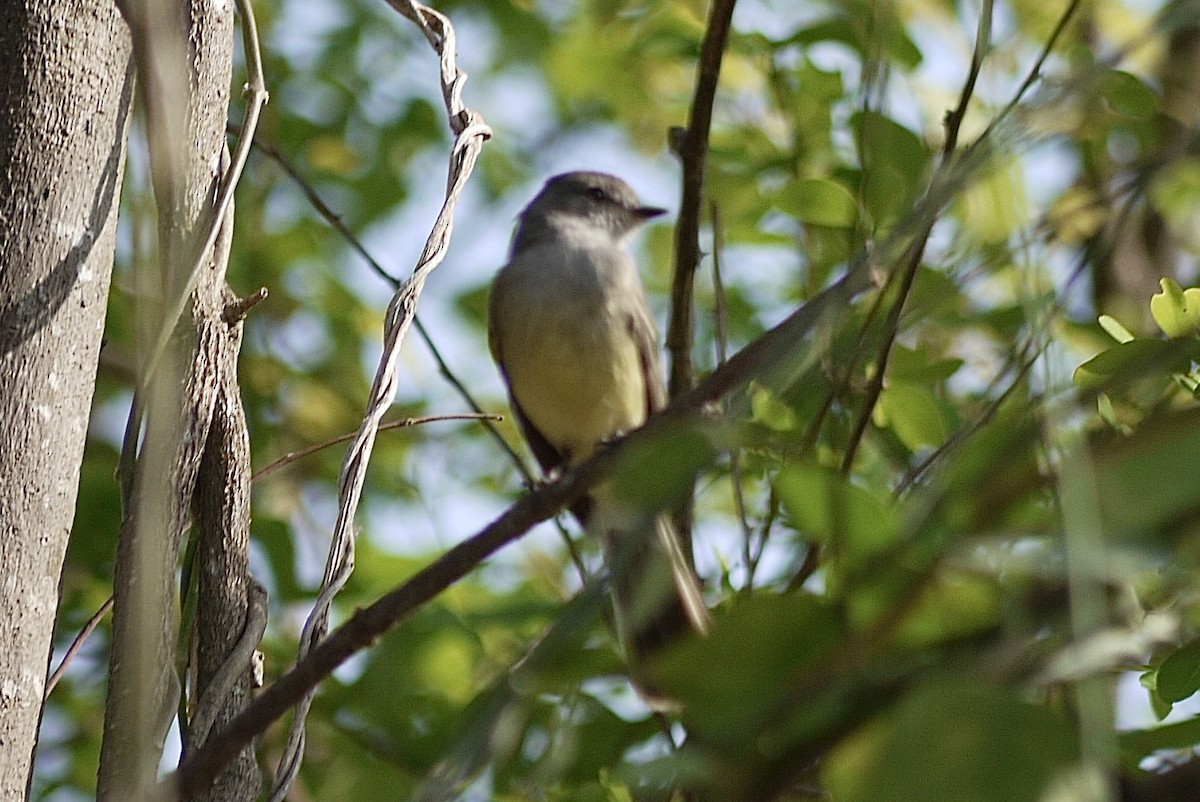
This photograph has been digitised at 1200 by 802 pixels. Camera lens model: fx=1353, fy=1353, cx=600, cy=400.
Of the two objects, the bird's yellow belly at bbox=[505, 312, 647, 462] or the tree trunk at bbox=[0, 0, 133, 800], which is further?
the bird's yellow belly at bbox=[505, 312, 647, 462]

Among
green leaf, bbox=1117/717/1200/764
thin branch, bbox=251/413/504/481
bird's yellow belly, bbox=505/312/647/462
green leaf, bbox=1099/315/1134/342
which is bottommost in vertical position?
green leaf, bbox=1117/717/1200/764

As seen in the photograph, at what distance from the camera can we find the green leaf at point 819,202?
273cm

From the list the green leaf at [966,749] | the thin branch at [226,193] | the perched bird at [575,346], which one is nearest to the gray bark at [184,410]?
the thin branch at [226,193]

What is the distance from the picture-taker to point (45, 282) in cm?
161

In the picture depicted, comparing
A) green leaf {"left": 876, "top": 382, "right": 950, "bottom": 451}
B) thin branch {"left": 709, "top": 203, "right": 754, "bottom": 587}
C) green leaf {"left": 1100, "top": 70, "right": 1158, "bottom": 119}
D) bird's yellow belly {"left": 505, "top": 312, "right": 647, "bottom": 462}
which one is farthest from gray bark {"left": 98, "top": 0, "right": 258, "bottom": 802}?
bird's yellow belly {"left": 505, "top": 312, "right": 647, "bottom": 462}

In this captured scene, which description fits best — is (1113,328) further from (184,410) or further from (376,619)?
(184,410)

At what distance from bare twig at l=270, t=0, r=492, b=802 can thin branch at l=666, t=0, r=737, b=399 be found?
2.71ft

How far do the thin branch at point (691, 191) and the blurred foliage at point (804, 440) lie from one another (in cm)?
24

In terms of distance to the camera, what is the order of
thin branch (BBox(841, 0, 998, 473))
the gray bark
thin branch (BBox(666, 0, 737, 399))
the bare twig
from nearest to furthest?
the gray bark
the bare twig
thin branch (BBox(841, 0, 998, 473))
thin branch (BBox(666, 0, 737, 399))

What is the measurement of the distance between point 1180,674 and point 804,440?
33.8 inches

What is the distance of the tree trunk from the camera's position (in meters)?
1.52

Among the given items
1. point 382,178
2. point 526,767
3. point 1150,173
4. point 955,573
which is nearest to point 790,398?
point 1150,173

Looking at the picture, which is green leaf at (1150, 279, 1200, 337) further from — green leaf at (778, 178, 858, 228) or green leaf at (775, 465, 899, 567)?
green leaf at (775, 465, 899, 567)

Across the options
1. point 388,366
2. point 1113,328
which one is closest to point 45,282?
point 388,366
